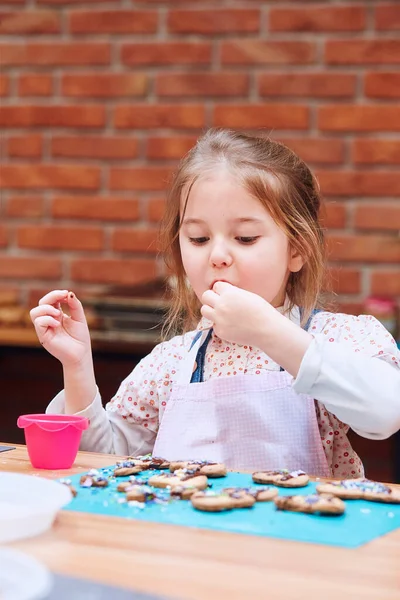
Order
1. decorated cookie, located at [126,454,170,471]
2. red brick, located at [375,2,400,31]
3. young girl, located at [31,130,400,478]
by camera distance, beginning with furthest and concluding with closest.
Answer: red brick, located at [375,2,400,31]
young girl, located at [31,130,400,478]
decorated cookie, located at [126,454,170,471]

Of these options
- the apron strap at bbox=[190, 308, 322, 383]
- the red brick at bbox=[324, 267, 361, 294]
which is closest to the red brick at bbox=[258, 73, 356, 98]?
the red brick at bbox=[324, 267, 361, 294]

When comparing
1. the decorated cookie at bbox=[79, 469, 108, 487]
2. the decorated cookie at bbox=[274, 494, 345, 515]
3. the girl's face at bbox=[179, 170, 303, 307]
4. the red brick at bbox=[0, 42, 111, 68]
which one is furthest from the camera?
the red brick at bbox=[0, 42, 111, 68]

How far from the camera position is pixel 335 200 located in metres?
2.93

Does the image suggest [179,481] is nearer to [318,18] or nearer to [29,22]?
[318,18]

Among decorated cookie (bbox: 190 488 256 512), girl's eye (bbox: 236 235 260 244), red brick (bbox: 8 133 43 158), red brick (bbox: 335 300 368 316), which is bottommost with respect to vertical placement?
red brick (bbox: 335 300 368 316)

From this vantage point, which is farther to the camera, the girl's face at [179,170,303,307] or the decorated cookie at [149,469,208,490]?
the girl's face at [179,170,303,307]

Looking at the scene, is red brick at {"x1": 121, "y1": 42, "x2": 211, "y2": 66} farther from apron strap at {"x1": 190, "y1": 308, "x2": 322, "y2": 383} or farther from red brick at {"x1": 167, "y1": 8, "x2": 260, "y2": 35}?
apron strap at {"x1": 190, "y1": 308, "x2": 322, "y2": 383}

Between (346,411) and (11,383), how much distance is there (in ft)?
5.50

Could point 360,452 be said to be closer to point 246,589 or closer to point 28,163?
point 28,163

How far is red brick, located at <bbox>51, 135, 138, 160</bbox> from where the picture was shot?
3.10m

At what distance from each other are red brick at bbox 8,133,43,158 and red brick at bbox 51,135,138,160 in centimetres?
5

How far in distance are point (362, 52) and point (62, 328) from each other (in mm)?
1823

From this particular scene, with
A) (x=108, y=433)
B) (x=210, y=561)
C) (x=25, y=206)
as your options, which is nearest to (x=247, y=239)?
(x=108, y=433)

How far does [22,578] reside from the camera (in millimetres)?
671
